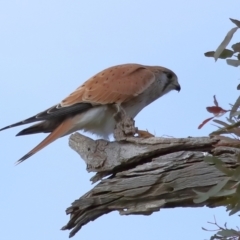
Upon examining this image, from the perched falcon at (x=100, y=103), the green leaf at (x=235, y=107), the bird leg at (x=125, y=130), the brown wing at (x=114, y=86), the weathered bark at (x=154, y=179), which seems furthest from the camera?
the brown wing at (x=114, y=86)

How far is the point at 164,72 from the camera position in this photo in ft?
19.3

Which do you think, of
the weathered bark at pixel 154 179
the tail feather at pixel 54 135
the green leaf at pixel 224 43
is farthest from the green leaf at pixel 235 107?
the tail feather at pixel 54 135

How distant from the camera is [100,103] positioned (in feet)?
16.1

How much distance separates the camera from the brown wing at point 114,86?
4.94m

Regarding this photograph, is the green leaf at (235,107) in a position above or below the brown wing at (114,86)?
below

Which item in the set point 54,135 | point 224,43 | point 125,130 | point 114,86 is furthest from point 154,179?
point 114,86

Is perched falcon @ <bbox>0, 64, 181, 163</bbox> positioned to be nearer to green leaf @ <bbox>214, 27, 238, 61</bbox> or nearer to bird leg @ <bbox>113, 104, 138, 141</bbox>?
bird leg @ <bbox>113, 104, 138, 141</bbox>

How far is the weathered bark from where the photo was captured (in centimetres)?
261

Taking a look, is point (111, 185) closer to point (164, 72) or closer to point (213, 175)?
point (213, 175)

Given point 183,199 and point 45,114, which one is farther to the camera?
point 45,114

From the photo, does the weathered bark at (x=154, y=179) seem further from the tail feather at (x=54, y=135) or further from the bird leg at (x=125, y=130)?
the tail feather at (x=54, y=135)

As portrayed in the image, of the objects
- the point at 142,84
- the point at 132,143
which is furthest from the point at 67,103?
the point at 132,143

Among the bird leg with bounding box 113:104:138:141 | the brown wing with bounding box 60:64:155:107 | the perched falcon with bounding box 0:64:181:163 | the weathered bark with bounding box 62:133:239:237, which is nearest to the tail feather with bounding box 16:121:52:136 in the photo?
the perched falcon with bounding box 0:64:181:163

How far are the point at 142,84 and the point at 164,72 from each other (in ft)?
2.32
